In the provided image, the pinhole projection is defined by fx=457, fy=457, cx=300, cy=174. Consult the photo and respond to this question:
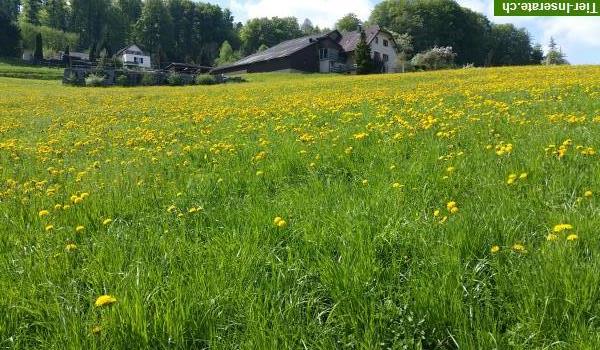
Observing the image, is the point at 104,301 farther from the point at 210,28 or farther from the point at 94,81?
the point at 210,28

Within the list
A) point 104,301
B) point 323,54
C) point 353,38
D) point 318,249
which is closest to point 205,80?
point 323,54

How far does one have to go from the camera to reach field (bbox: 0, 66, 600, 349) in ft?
7.11

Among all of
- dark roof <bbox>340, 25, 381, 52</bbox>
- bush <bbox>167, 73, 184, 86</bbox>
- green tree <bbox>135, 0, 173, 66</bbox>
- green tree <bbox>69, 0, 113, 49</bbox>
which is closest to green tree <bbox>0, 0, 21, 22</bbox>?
green tree <bbox>69, 0, 113, 49</bbox>

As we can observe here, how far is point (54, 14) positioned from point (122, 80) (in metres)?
90.3

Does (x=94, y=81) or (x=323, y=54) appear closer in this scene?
(x=94, y=81)

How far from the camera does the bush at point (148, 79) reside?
149ft

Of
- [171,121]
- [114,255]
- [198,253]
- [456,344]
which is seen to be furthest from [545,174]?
[171,121]

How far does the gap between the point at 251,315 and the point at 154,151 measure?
5.18 meters

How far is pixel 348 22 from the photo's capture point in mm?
115750

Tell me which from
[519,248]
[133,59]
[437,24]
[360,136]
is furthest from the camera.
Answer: [437,24]

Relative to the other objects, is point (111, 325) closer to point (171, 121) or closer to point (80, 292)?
point (80, 292)

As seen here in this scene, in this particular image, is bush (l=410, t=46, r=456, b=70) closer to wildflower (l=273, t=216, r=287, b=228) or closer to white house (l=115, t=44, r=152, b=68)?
white house (l=115, t=44, r=152, b=68)

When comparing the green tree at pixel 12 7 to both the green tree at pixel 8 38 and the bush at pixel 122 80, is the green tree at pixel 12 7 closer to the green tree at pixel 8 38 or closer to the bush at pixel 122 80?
the green tree at pixel 8 38

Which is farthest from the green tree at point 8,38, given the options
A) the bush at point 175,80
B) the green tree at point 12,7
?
the bush at point 175,80
